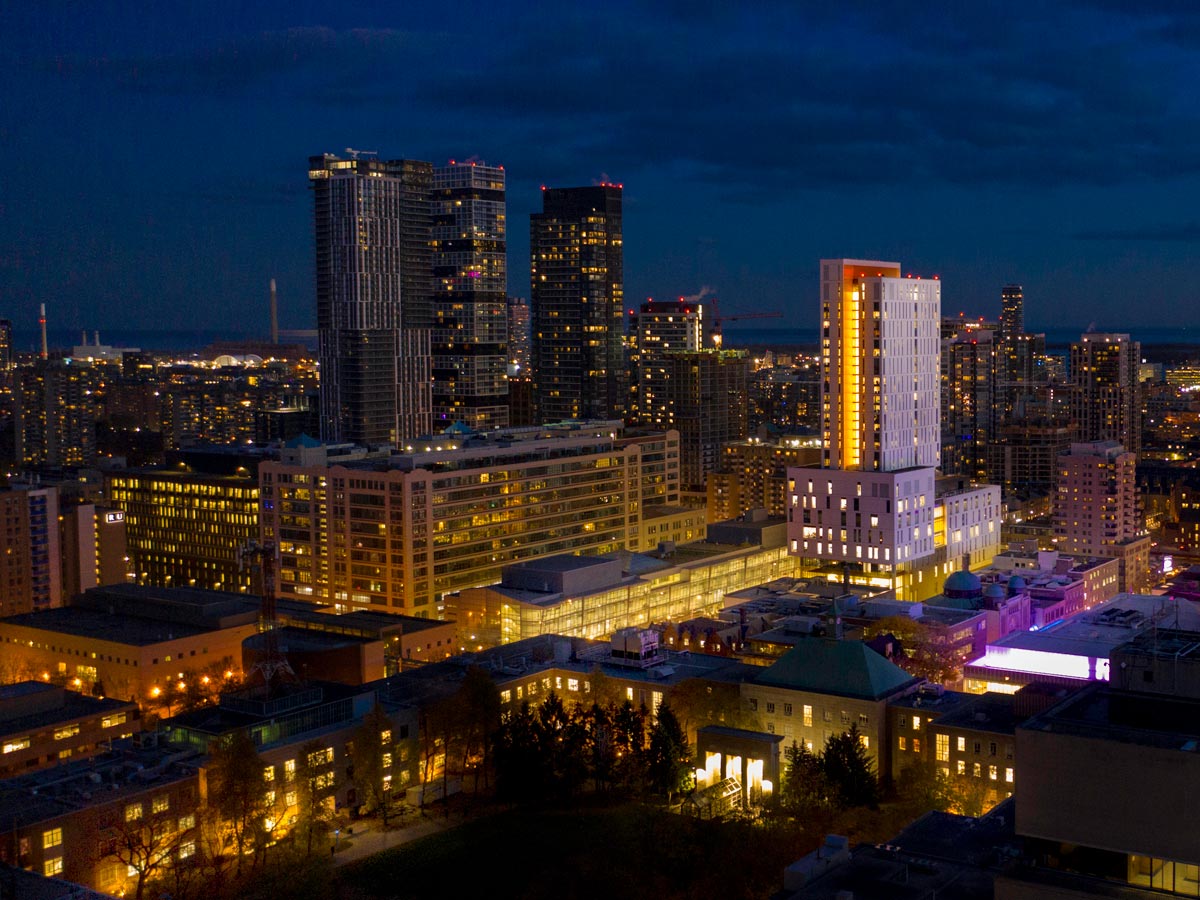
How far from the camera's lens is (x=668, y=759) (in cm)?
3456

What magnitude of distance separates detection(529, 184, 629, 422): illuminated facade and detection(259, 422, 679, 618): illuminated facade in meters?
42.7

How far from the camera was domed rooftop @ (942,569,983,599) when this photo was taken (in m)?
52.7

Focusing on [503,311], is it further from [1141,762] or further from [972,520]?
[1141,762]

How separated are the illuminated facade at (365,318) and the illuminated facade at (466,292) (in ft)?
17.3

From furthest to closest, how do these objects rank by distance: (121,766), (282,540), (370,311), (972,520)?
(370,311)
(972,520)
(282,540)
(121,766)

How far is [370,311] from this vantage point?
3706 inches

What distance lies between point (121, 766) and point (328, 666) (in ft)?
44.4

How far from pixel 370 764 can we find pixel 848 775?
11.8 m

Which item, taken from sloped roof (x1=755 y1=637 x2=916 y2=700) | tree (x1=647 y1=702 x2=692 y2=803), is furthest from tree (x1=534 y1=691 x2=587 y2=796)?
sloped roof (x1=755 y1=637 x2=916 y2=700)

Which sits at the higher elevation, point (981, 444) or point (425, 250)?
point (425, 250)

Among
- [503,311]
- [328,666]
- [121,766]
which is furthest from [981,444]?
[121,766]

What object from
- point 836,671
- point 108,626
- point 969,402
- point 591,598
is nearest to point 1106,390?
point 969,402

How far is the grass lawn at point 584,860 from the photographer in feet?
90.4

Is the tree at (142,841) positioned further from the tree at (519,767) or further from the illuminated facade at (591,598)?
the illuminated facade at (591,598)
